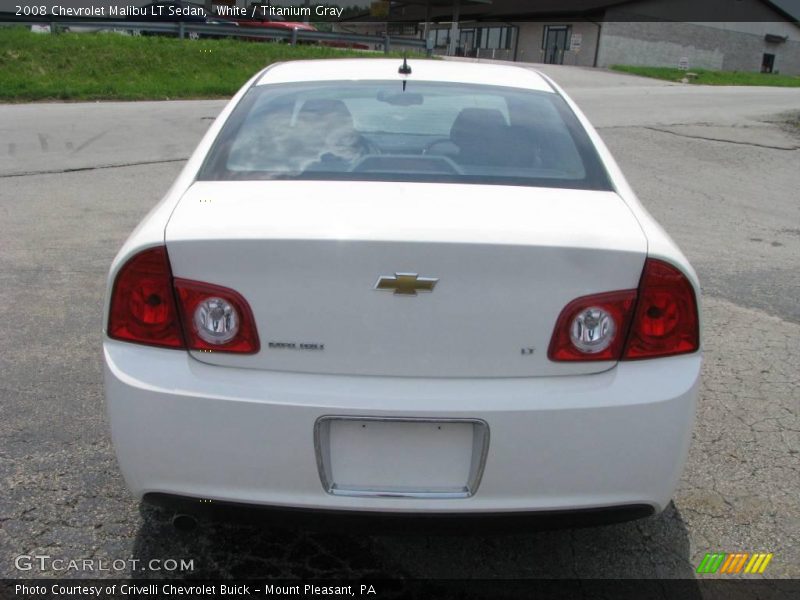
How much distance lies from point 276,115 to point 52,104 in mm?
13542

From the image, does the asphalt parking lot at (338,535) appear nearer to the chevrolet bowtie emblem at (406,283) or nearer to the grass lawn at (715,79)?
the chevrolet bowtie emblem at (406,283)

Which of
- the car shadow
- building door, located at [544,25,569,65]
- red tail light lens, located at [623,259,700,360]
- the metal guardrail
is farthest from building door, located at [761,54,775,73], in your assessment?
red tail light lens, located at [623,259,700,360]

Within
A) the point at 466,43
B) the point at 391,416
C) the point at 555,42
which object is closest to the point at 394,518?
the point at 391,416

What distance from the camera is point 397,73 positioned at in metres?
3.46

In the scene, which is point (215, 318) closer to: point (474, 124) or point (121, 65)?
point (474, 124)

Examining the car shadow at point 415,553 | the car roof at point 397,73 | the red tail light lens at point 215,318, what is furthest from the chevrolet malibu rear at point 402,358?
the car roof at point 397,73

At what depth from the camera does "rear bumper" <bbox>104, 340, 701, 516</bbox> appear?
211 cm

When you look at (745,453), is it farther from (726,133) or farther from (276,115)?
(726,133)

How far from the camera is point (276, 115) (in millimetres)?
3051

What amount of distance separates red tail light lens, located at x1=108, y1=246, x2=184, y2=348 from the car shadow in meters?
0.76

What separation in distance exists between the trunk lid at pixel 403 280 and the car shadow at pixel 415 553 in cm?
79

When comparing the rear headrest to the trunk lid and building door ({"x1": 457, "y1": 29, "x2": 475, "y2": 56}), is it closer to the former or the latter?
the trunk lid

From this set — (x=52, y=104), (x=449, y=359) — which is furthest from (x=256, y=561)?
→ (x=52, y=104)

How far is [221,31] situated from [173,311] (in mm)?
22266
